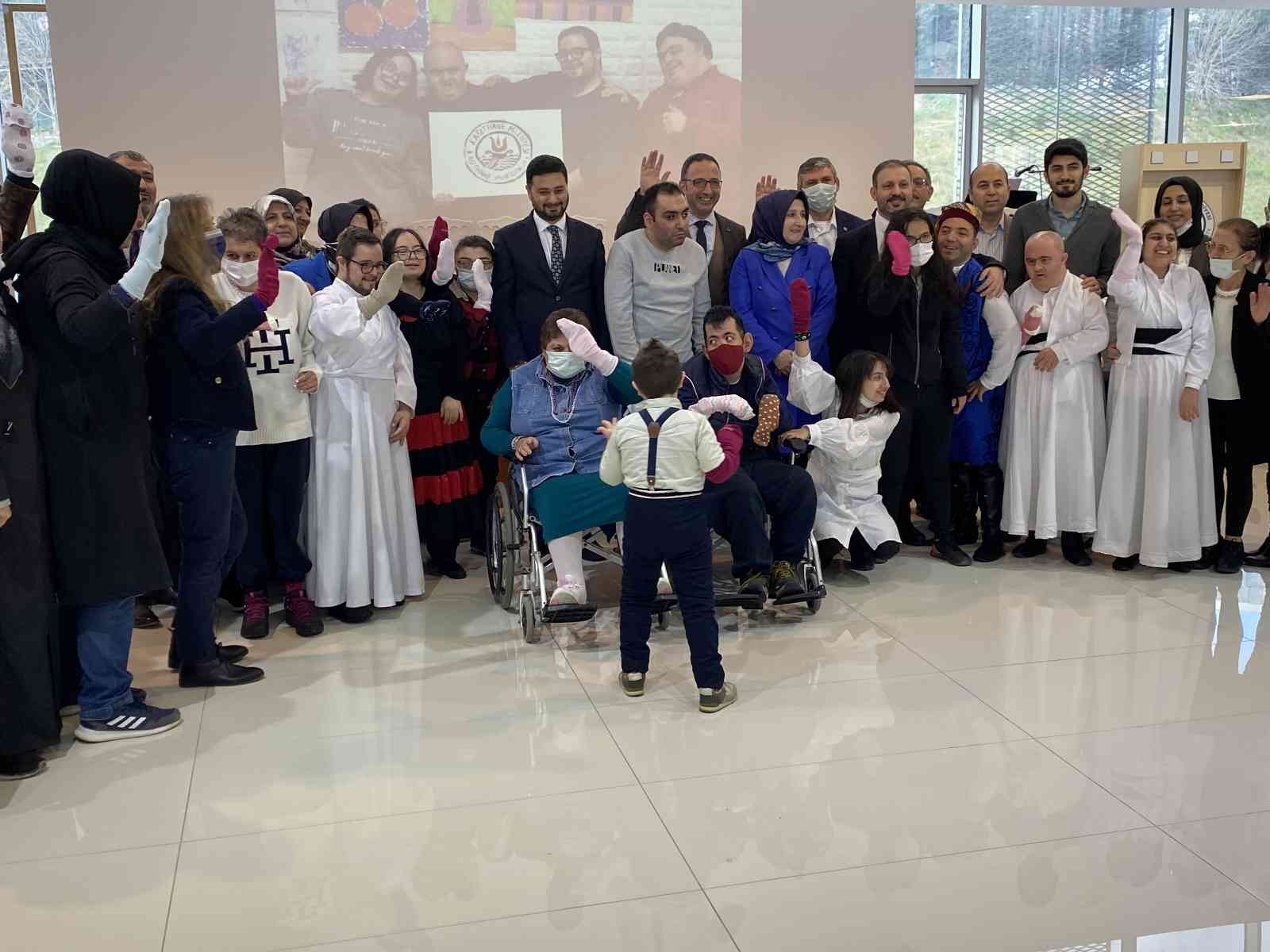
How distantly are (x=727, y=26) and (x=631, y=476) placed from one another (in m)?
5.08

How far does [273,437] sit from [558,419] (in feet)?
3.25

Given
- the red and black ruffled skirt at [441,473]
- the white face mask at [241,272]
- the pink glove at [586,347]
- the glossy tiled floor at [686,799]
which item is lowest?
the glossy tiled floor at [686,799]

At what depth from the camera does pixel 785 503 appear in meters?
4.32

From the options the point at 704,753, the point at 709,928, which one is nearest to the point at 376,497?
the point at 704,753

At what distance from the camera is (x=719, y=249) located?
16.9 feet

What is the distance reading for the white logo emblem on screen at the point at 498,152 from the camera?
23.9 feet

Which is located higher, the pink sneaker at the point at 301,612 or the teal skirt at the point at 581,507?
the teal skirt at the point at 581,507

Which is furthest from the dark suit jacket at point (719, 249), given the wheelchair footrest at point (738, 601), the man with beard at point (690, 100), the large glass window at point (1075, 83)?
the large glass window at point (1075, 83)

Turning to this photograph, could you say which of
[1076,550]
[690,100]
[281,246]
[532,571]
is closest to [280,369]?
[281,246]

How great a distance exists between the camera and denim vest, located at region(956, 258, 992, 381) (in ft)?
16.2

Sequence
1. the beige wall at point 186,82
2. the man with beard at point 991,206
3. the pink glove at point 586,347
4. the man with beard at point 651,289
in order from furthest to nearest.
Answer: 1. the beige wall at point 186,82
2. the man with beard at point 991,206
3. the man with beard at point 651,289
4. the pink glove at point 586,347

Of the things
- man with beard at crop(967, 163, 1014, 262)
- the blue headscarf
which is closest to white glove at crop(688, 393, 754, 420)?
the blue headscarf

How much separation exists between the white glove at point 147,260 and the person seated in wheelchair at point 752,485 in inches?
73.0

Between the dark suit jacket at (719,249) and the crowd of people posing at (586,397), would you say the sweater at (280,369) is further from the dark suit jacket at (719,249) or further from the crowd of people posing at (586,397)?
Answer: the dark suit jacket at (719,249)
